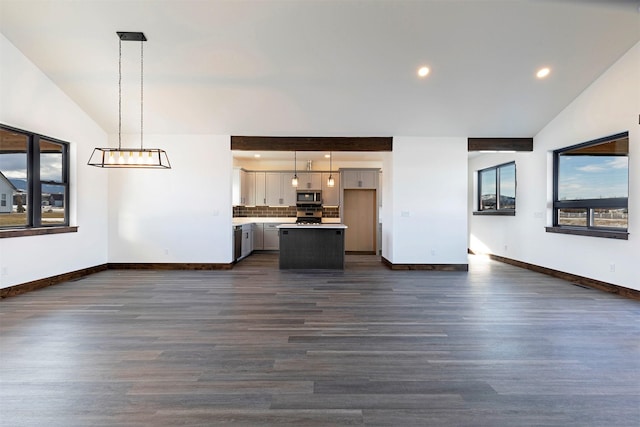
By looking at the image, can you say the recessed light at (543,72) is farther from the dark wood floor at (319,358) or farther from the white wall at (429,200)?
the dark wood floor at (319,358)

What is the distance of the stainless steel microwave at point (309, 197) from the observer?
904 cm

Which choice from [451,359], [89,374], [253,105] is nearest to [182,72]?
[253,105]

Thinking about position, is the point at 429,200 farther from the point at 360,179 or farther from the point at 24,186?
the point at 24,186

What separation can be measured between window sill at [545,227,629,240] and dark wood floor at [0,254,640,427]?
85cm

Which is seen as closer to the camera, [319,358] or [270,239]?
[319,358]

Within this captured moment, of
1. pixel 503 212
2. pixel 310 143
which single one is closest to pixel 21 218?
pixel 310 143

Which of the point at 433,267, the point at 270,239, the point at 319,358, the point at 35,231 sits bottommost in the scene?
the point at 319,358

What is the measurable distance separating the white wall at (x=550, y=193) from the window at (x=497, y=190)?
20 cm

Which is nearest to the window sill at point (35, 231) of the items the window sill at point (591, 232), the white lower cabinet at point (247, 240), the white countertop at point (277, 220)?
the white lower cabinet at point (247, 240)

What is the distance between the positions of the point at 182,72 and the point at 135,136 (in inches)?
89.8

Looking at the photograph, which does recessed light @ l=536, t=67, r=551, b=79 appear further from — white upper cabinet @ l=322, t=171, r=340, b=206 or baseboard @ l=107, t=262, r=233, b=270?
baseboard @ l=107, t=262, r=233, b=270

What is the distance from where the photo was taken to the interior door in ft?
30.0

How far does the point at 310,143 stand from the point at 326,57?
6.81 ft

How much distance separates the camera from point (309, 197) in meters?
9.04
